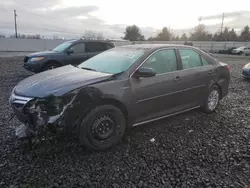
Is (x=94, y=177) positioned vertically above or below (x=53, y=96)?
below

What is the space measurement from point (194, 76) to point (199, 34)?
239 feet

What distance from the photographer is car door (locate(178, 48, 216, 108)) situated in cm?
418

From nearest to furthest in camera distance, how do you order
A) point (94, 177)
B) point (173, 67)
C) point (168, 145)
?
point (94, 177) → point (168, 145) → point (173, 67)

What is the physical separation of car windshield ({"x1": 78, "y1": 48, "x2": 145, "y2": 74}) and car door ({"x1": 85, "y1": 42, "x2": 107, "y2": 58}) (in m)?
5.06

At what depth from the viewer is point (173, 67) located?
402 cm

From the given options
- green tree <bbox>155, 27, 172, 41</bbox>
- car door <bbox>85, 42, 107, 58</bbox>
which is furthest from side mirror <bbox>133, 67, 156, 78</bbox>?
green tree <bbox>155, 27, 172, 41</bbox>

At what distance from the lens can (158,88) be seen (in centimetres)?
371

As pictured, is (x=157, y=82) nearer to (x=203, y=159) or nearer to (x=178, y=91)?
(x=178, y=91)

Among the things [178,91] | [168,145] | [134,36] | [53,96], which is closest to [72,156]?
[53,96]

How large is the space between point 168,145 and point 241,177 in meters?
1.08

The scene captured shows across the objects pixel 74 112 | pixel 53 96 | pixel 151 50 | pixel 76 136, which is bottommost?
pixel 76 136

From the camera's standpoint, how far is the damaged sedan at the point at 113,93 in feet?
9.45

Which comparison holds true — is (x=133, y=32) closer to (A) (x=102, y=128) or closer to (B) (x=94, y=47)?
(B) (x=94, y=47)

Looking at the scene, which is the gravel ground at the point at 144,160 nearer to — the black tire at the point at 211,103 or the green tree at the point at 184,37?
the black tire at the point at 211,103
